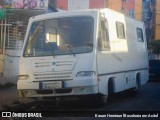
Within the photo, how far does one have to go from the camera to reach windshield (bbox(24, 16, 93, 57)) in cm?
929

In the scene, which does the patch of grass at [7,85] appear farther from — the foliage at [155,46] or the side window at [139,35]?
the foliage at [155,46]

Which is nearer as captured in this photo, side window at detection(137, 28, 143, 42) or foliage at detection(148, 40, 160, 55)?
side window at detection(137, 28, 143, 42)

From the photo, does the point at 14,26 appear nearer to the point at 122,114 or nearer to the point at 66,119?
the point at 66,119

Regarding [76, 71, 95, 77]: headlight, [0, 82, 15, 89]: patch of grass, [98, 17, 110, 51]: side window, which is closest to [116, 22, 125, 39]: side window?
[98, 17, 110, 51]: side window

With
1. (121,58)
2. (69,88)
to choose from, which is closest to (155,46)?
(121,58)

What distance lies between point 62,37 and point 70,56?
56cm

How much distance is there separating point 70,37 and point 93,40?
563 mm

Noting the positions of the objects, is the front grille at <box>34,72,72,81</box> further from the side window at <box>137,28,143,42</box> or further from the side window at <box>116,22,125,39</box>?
the side window at <box>137,28,143,42</box>

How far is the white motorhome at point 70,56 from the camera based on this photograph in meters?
9.01

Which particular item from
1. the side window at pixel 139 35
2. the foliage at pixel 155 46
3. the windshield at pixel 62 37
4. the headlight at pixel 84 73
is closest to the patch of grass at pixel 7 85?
the side window at pixel 139 35

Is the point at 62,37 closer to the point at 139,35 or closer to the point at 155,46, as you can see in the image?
the point at 139,35

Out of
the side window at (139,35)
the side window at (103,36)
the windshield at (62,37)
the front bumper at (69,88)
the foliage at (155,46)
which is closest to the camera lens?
the front bumper at (69,88)

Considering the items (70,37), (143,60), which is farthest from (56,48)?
(143,60)

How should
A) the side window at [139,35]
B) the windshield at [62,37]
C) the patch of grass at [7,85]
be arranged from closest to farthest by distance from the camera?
the windshield at [62,37] → the side window at [139,35] → the patch of grass at [7,85]
